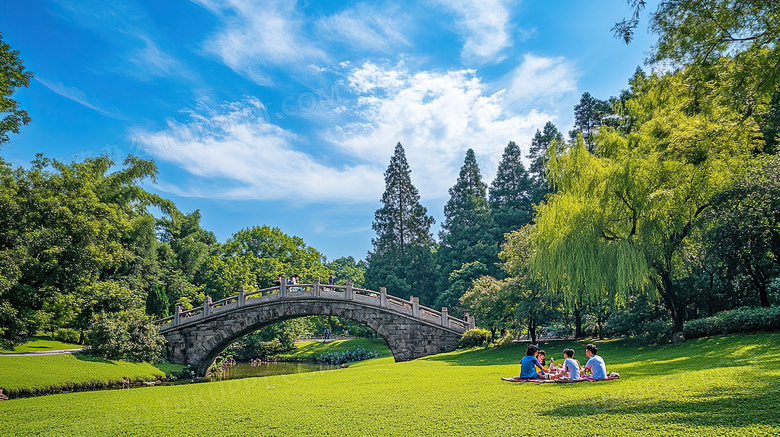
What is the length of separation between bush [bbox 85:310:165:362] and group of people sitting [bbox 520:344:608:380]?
46.4ft

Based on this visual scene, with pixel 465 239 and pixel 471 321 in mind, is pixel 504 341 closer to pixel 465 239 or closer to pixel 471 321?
pixel 471 321

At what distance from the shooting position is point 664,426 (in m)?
3.93

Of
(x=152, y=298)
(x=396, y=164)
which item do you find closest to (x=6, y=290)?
(x=152, y=298)

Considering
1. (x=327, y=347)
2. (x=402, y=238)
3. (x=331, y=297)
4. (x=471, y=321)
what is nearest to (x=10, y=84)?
(x=331, y=297)

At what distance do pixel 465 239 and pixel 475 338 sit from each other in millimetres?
18733

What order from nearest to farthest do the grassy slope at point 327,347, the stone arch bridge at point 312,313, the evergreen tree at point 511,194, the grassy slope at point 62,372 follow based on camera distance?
the grassy slope at point 62,372 → the stone arch bridge at point 312,313 → the grassy slope at point 327,347 → the evergreen tree at point 511,194

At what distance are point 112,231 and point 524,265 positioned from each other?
16955mm

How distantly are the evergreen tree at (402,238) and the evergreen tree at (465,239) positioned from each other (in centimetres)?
168

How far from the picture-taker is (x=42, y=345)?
16625 mm

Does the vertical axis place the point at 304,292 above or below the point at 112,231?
below

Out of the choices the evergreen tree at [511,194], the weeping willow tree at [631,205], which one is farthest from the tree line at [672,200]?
the evergreen tree at [511,194]

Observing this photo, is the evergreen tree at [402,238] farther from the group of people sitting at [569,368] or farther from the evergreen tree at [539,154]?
the group of people sitting at [569,368]

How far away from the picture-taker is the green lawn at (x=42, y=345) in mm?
15230

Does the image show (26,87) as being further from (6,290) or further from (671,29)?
(671,29)
